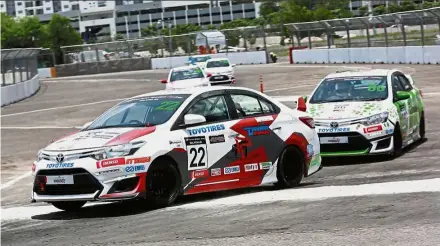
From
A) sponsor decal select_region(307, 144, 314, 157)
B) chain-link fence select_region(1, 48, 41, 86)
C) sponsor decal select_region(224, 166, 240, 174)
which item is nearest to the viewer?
sponsor decal select_region(224, 166, 240, 174)

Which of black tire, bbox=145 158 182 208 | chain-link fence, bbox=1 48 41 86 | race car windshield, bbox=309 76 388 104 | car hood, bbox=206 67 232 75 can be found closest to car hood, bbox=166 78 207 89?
car hood, bbox=206 67 232 75

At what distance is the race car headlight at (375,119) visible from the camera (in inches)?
564

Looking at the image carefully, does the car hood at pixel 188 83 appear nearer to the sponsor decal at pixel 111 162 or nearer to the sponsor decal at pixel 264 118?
the sponsor decal at pixel 264 118

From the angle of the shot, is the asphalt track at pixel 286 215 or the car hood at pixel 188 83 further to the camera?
the car hood at pixel 188 83

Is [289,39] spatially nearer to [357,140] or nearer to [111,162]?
[357,140]

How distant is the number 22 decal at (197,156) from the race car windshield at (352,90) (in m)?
5.13

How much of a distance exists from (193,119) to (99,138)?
116cm

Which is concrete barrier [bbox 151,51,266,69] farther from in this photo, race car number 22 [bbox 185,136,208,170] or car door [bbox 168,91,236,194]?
race car number 22 [bbox 185,136,208,170]

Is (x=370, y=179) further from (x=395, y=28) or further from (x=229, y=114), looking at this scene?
(x=395, y=28)

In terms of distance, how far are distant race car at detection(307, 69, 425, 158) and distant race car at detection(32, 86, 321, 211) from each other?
6.66 feet

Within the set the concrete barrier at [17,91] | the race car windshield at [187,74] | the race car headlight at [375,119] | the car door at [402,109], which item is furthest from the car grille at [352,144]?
the concrete barrier at [17,91]

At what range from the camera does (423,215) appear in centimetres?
836

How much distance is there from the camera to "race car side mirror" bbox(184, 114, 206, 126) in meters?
10.5

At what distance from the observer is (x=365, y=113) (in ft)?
47.4
